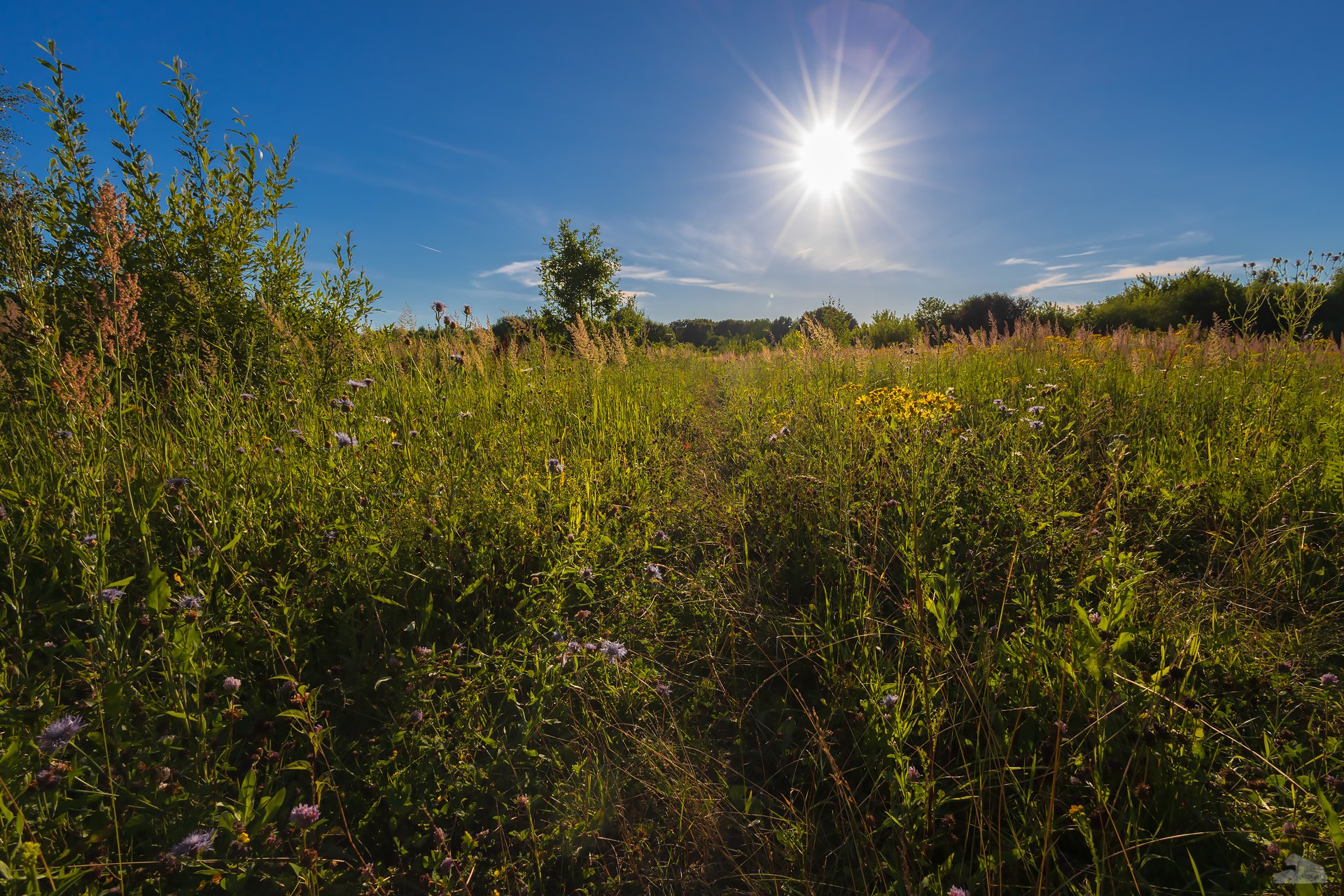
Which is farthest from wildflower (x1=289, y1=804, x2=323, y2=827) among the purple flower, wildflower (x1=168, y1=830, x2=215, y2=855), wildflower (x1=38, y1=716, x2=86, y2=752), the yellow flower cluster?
the yellow flower cluster

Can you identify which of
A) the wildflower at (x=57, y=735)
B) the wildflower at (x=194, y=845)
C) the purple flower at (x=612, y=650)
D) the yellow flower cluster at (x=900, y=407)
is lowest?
the wildflower at (x=194, y=845)

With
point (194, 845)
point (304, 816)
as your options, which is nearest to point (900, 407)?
point (304, 816)

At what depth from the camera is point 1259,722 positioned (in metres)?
1.35

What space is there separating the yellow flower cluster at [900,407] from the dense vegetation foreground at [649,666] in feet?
0.14

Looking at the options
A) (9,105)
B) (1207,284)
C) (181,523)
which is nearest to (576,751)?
(181,523)

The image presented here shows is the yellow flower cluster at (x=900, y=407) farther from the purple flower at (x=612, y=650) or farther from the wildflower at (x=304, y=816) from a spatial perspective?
the wildflower at (x=304, y=816)

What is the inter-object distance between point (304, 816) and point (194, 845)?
20 cm

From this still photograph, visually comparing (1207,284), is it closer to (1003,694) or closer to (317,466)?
(1003,694)

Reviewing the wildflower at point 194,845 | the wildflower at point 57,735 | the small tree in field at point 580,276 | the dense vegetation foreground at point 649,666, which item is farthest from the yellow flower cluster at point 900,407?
the small tree in field at point 580,276

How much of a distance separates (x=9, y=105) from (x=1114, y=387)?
26.5 metres

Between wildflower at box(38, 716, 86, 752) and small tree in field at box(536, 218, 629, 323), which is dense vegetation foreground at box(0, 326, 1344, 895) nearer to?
wildflower at box(38, 716, 86, 752)

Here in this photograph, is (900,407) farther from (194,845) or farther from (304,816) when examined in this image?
(194,845)

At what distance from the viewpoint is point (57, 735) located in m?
1.09

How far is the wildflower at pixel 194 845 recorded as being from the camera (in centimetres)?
101
